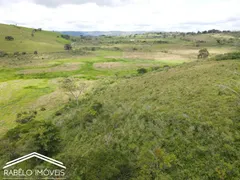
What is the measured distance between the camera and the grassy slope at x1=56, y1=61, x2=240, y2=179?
1427 centimetres

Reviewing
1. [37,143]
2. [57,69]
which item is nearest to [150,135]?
[37,143]

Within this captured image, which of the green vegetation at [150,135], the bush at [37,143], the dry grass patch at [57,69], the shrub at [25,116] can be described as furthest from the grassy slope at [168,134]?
the dry grass patch at [57,69]

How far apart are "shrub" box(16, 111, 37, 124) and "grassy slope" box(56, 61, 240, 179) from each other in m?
11.7

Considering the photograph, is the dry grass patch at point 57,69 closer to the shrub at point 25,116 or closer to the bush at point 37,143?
the shrub at point 25,116

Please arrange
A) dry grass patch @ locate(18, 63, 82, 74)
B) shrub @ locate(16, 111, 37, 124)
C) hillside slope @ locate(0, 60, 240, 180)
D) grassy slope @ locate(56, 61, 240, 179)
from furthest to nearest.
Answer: dry grass patch @ locate(18, 63, 82, 74) → shrub @ locate(16, 111, 37, 124) → hillside slope @ locate(0, 60, 240, 180) → grassy slope @ locate(56, 61, 240, 179)

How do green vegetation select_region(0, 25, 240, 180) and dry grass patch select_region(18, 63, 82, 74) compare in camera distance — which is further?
dry grass patch select_region(18, 63, 82, 74)

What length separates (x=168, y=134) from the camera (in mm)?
17938

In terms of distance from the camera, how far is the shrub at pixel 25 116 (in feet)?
115

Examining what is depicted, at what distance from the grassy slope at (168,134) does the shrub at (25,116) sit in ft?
38.5

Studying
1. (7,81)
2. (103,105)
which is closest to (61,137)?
(103,105)

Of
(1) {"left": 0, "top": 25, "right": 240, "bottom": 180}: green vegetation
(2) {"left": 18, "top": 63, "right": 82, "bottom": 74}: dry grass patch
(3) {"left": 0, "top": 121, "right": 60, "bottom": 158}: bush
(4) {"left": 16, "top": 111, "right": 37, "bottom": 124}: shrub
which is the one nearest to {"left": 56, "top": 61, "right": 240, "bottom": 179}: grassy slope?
(1) {"left": 0, "top": 25, "right": 240, "bottom": 180}: green vegetation

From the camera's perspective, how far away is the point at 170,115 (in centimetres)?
2055

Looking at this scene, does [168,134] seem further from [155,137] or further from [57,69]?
[57,69]

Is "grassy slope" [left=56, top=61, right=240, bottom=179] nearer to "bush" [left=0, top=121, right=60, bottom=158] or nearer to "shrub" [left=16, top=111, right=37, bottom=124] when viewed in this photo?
"bush" [left=0, top=121, right=60, bottom=158]
